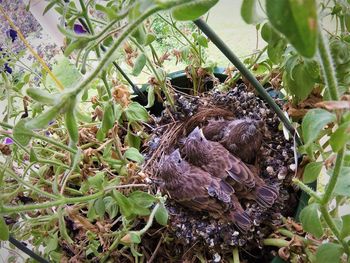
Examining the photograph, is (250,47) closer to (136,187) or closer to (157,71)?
(157,71)

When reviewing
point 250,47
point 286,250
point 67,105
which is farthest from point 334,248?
point 250,47

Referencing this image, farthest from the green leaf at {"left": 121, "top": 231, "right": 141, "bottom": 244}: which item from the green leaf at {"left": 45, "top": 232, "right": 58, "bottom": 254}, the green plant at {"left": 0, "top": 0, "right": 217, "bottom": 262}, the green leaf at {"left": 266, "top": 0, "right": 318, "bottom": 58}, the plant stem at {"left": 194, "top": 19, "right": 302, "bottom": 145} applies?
the green leaf at {"left": 266, "top": 0, "right": 318, "bottom": 58}

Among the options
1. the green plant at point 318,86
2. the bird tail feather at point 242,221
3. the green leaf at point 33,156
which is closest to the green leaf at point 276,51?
the green plant at point 318,86

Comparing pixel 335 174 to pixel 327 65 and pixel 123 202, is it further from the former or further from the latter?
pixel 123 202

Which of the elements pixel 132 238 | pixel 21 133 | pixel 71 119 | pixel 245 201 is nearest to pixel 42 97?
pixel 71 119

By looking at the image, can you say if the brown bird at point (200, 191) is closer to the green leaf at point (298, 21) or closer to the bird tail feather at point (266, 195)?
the bird tail feather at point (266, 195)

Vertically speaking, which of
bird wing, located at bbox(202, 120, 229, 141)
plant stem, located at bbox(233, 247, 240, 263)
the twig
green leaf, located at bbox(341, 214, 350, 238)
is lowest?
plant stem, located at bbox(233, 247, 240, 263)

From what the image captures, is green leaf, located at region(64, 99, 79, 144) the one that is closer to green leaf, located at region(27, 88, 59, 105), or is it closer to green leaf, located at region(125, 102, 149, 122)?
green leaf, located at region(27, 88, 59, 105)
